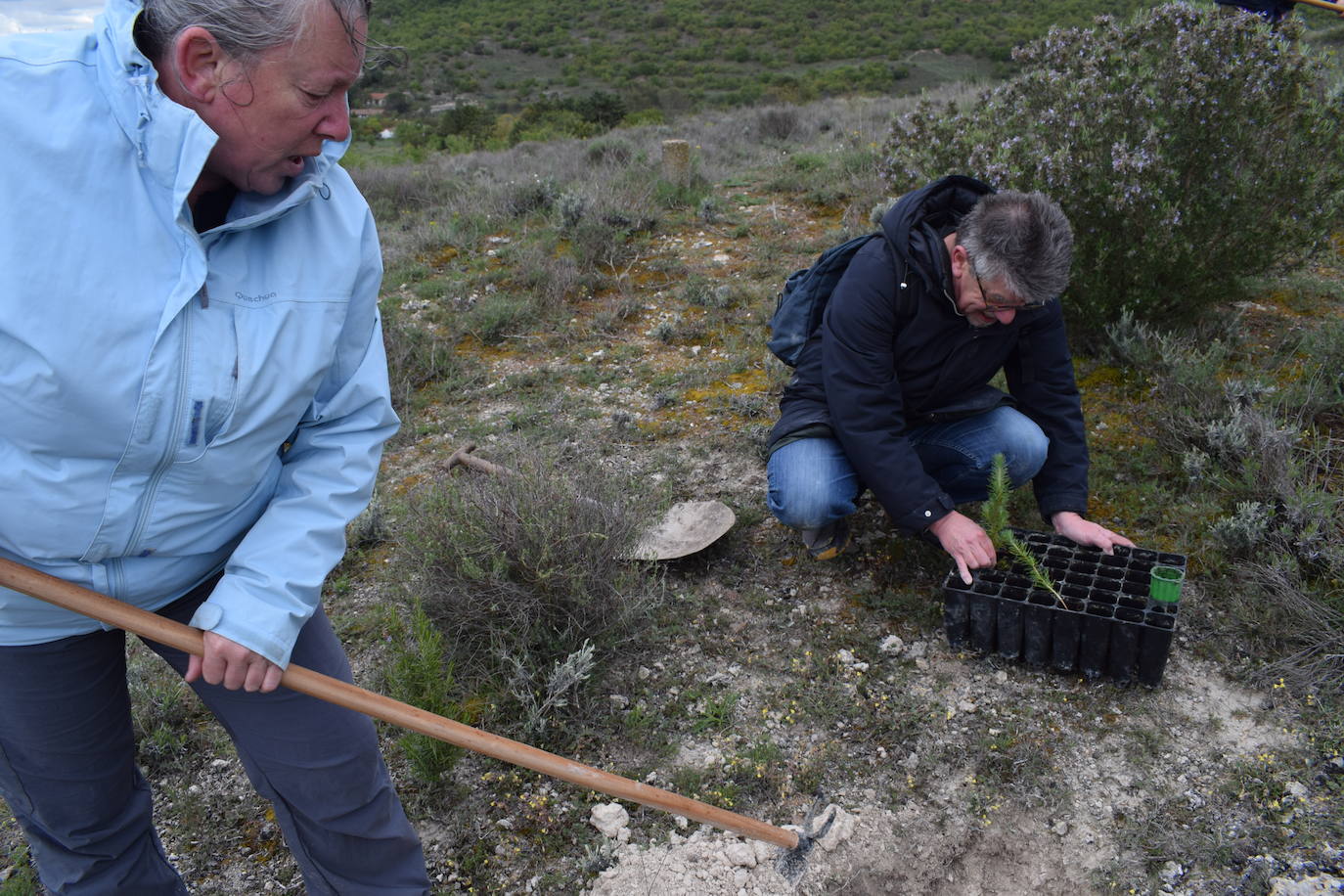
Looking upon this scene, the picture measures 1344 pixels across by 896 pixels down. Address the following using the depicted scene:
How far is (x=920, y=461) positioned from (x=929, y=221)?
82 centimetres

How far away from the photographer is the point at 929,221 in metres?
2.98

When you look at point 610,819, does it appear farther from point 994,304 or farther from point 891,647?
point 994,304

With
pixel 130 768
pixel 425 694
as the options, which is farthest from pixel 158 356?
pixel 425 694

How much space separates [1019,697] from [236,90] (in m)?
2.56

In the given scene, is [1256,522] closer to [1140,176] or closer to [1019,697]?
[1019,697]

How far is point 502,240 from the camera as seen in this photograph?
685 centimetres

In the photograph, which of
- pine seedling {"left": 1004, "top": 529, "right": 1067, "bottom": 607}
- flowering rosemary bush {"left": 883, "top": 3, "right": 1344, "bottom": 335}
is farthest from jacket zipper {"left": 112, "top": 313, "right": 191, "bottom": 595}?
flowering rosemary bush {"left": 883, "top": 3, "right": 1344, "bottom": 335}

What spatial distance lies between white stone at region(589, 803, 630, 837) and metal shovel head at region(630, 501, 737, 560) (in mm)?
904

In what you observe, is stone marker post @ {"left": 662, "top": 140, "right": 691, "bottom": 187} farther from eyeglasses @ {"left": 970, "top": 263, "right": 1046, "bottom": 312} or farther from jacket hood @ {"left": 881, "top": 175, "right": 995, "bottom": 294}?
eyeglasses @ {"left": 970, "top": 263, "right": 1046, "bottom": 312}

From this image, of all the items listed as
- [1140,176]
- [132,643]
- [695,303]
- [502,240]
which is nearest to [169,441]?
[132,643]

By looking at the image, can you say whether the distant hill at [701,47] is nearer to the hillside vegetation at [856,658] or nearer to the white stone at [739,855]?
the hillside vegetation at [856,658]

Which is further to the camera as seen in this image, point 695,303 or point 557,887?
point 695,303

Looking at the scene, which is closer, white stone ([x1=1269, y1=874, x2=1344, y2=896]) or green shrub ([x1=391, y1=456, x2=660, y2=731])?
white stone ([x1=1269, y1=874, x2=1344, y2=896])

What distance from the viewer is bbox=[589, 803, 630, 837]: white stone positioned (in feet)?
7.84
